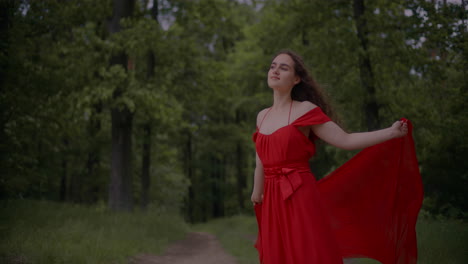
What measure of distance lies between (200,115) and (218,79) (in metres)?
8.06

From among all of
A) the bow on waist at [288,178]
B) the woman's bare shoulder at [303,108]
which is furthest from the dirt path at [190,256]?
the woman's bare shoulder at [303,108]

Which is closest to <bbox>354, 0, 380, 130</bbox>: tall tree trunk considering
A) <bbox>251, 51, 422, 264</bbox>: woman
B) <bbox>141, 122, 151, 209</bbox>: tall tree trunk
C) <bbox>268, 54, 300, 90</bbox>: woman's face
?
<bbox>251, 51, 422, 264</bbox>: woman

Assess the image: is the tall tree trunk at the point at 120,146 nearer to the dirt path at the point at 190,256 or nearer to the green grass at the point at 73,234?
the green grass at the point at 73,234

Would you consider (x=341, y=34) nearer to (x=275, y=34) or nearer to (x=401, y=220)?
(x=275, y=34)

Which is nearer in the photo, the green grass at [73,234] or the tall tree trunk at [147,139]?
the green grass at [73,234]

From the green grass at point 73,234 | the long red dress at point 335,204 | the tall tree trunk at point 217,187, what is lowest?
the tall tree trunk at point 217,187

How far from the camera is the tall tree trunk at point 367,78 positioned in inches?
374

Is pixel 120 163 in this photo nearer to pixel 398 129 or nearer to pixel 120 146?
pixel 120 146

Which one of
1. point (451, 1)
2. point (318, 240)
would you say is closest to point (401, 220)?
point (318, 240)

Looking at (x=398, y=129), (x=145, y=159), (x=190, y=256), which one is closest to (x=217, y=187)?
(x=145, y=159)

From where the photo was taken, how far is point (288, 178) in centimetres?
324

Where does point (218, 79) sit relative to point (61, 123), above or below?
above

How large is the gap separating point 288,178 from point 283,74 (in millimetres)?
928

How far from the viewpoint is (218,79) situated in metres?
13.4
